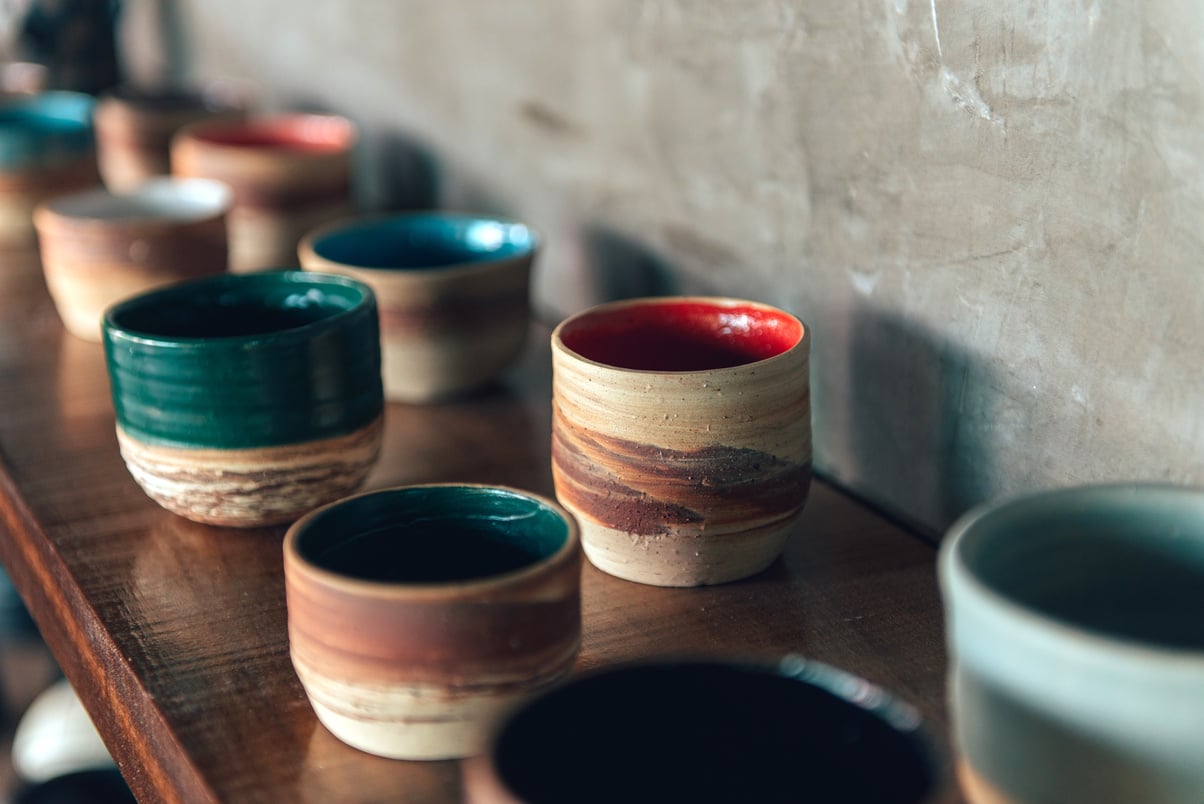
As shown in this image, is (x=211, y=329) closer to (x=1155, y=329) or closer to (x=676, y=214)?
(x=676, y=214)

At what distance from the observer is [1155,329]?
689 mm

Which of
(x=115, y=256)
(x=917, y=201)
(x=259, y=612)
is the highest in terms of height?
(x=917, y=201)

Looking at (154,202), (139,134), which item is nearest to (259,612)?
(154,202)

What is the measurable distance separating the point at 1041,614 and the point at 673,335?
39 cm

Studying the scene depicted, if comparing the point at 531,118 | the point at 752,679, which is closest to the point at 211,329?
→ the point at 531,118

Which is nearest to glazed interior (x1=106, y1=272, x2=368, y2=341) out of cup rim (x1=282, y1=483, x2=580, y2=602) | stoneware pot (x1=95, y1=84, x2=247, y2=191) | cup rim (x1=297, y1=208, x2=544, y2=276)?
cup rim (x1=297, y1=208, x2=544, y2=276)

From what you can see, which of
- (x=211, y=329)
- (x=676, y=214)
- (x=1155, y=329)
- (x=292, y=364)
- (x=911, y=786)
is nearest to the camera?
(x=911, y=786)

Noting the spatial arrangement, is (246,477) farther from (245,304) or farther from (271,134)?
(271,134)

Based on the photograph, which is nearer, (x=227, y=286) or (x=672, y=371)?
(x=672, y=371)

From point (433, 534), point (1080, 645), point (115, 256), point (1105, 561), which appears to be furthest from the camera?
point (115, 256)

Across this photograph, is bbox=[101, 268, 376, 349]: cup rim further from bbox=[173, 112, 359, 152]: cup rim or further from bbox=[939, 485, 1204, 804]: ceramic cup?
bbox=[173, 112, 359, 152]: cup rim

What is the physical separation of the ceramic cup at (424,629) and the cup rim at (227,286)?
183 mm

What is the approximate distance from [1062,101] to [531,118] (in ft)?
2.25

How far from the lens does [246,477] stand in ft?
2.83
